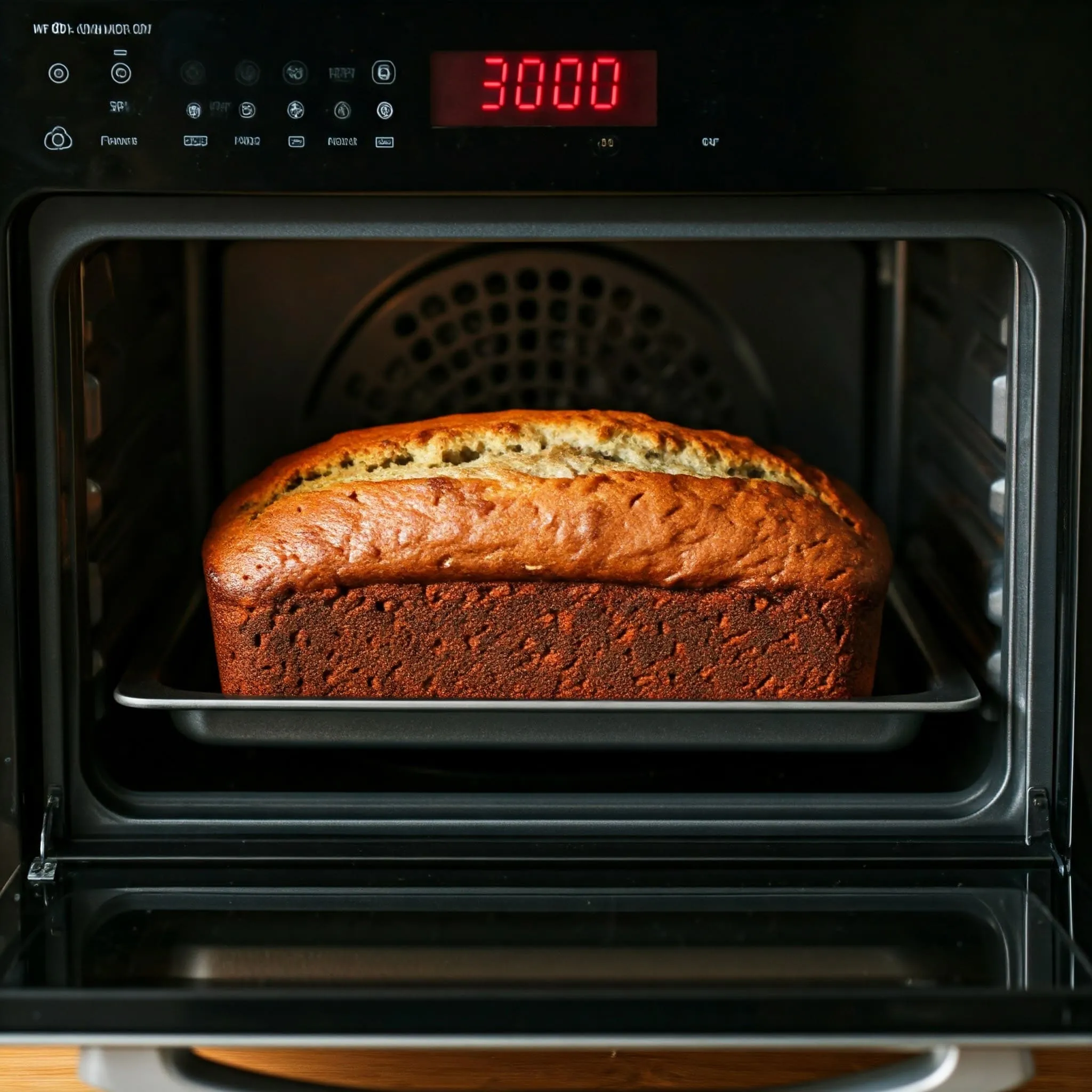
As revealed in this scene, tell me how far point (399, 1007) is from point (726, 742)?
0.36 metres

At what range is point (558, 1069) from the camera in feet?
3.03

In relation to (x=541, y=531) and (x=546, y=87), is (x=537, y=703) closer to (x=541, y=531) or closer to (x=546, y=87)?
(x=541, y=531)

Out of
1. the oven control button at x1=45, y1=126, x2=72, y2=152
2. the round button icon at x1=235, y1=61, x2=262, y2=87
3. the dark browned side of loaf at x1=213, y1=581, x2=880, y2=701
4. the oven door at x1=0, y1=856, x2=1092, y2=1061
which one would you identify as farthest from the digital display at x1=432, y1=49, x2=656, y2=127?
the oven door at x1=0, y1=856, x2=1092, y2=1061

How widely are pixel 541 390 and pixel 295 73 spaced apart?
513 mm

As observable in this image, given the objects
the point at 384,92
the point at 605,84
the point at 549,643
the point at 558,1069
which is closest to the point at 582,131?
the point at 605,84

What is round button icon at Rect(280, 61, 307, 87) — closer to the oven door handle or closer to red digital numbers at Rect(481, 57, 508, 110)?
red digital numbers at Rect(481, 57, 508, 110)

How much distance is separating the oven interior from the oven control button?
0.20 m

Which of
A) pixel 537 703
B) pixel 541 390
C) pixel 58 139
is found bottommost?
pixel 537 703

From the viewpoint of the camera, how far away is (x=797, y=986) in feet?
2.60

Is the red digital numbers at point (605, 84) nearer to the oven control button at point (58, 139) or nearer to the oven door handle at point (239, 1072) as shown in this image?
the oven control button at point (58, 139)

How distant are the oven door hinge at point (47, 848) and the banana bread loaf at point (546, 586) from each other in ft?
0.57

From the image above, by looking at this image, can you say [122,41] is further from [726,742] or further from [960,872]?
[960,872]

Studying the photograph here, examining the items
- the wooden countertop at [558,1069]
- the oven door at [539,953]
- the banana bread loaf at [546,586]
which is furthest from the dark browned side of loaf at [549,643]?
the wooden countertop at [558,1069]

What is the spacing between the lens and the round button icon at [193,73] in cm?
88
